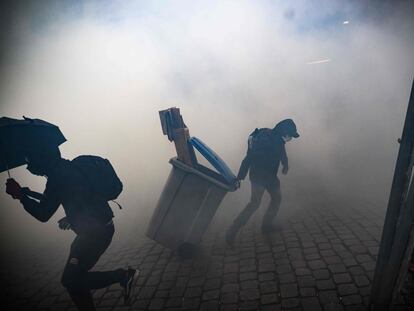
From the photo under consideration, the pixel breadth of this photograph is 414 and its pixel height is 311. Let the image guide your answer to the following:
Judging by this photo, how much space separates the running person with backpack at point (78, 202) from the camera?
7.98ft

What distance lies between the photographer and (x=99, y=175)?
2557 millimetres

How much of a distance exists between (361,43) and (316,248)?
343 inches

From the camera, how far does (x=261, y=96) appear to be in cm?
966

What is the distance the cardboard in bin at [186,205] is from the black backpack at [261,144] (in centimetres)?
69

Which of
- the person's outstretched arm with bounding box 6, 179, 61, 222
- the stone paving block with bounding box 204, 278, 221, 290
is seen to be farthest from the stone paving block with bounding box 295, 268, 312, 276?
the person's outstretched arm with bounding box 6, 179, 61, 222

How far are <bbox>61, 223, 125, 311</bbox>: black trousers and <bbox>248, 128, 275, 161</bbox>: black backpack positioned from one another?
7.32ft

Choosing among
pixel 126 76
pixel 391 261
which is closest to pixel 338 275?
pixel 391 261

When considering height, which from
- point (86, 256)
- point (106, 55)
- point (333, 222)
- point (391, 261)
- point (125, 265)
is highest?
point (106, 55)

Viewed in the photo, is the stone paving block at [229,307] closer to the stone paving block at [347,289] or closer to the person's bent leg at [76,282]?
the stone paving block at [347,289]

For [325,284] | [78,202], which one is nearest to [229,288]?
[325,284]

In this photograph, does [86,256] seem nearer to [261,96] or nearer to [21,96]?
[261,96]

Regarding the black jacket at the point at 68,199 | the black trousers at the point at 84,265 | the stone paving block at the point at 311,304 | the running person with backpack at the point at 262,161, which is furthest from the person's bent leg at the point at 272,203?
the black jacket at the point at 68,199

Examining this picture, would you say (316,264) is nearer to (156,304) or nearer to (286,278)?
(286,278)

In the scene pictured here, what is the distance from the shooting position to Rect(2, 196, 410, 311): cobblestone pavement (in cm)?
291
